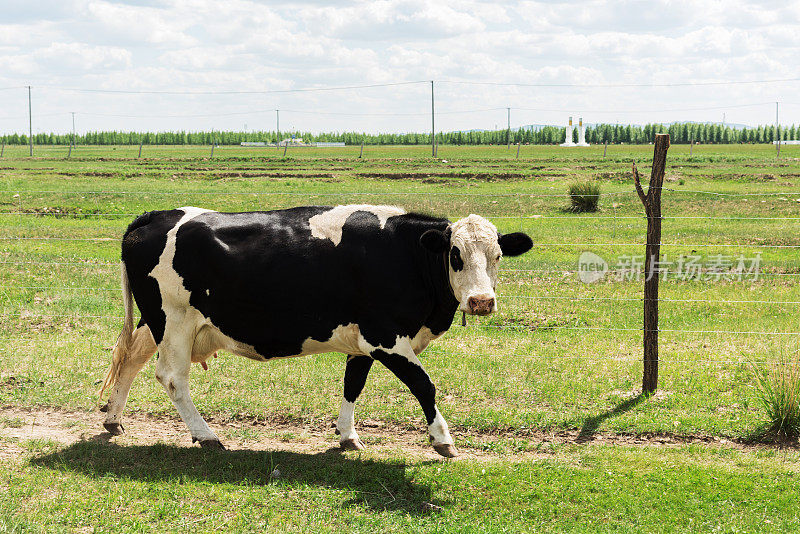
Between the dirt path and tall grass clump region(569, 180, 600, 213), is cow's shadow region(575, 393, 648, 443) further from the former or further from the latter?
tall grass clump region(569, 180, 600, 213)

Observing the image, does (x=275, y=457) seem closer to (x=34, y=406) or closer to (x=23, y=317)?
(x=34, y=406)

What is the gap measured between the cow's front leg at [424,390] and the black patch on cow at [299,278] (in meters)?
0.15

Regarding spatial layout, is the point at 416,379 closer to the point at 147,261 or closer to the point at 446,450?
the point at 446,450

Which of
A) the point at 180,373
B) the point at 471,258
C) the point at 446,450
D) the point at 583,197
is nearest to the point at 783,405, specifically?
the point at 446,450

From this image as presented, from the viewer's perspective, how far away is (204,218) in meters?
7.50

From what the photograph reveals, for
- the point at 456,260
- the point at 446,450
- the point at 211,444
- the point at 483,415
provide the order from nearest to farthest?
the point at 456,260
the point at 446,450
the point at 211,444
the point at 483,415

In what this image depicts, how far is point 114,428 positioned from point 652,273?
19.2 feet

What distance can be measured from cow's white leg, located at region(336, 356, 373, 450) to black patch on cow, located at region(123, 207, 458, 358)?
2.07 feet

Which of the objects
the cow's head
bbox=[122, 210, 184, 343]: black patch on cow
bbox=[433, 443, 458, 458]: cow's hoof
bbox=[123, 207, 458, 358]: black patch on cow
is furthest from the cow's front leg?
bbox=[122, 210, 184, 343]: black patch on cow

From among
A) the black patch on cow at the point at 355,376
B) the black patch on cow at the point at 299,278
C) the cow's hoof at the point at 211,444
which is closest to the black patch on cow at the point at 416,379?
the black patch on cow at the point at 299,278

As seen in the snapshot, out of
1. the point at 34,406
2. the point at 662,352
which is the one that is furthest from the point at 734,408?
the point at 34,406

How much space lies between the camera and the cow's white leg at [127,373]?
7664 millimetres

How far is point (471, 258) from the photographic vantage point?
657 centimetres

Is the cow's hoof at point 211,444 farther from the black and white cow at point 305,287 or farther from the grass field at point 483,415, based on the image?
the grass field at point 483,415
